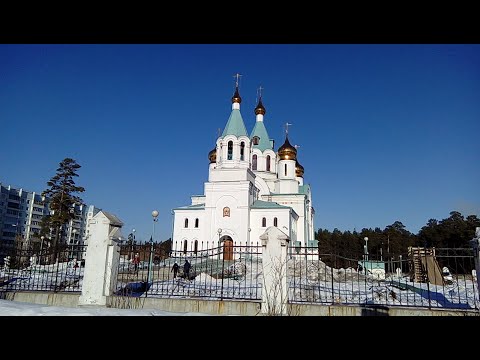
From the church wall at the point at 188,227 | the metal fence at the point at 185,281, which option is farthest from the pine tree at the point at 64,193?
the metal fence at the point at 185,281

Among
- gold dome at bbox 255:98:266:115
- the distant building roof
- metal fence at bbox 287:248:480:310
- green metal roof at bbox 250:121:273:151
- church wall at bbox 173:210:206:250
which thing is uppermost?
gold dome at bbox 255:98:266:115

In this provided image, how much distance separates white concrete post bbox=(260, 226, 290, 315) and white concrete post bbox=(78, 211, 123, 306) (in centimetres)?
361

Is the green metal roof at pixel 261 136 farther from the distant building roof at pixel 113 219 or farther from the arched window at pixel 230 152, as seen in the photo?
the distant building roof at pixel 113 219

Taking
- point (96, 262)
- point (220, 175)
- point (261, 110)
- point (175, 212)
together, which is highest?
point (261, 110)

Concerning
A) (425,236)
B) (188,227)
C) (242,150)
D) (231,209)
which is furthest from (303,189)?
(425,236)

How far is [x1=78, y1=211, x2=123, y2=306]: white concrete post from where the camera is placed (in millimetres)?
8516

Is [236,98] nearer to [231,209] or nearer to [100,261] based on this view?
[231,209]

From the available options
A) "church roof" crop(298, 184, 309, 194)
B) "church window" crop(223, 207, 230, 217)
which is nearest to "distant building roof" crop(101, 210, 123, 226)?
"church window" crop(223, 207, 230, 217)

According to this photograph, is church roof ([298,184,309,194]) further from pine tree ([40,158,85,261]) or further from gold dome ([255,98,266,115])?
pine tree ([40,158,85,261])
